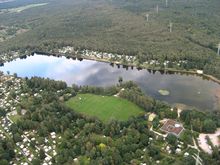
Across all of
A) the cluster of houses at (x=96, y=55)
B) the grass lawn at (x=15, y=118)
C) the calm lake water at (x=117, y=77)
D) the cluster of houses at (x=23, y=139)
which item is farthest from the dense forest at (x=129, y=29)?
the grass lawn at (x=15, y=118)

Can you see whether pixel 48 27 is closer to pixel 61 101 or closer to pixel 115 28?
pixel 115 28

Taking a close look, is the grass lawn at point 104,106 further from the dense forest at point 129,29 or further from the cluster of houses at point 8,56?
the cluster of houses at point 8,56

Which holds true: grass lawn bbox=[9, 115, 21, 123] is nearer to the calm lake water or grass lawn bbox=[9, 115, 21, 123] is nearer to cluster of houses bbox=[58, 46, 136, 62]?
the calm lake water

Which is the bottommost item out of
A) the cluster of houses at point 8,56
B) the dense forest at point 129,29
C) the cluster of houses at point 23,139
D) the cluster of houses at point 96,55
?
the cluster of houses at point 23,139

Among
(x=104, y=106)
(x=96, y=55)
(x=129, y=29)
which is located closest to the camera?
(x=104, y=106)

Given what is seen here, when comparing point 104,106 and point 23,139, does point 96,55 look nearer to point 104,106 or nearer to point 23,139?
point 104,106

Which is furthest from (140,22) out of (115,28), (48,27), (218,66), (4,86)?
(4,86)

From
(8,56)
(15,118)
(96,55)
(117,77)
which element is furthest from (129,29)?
(15,118)
